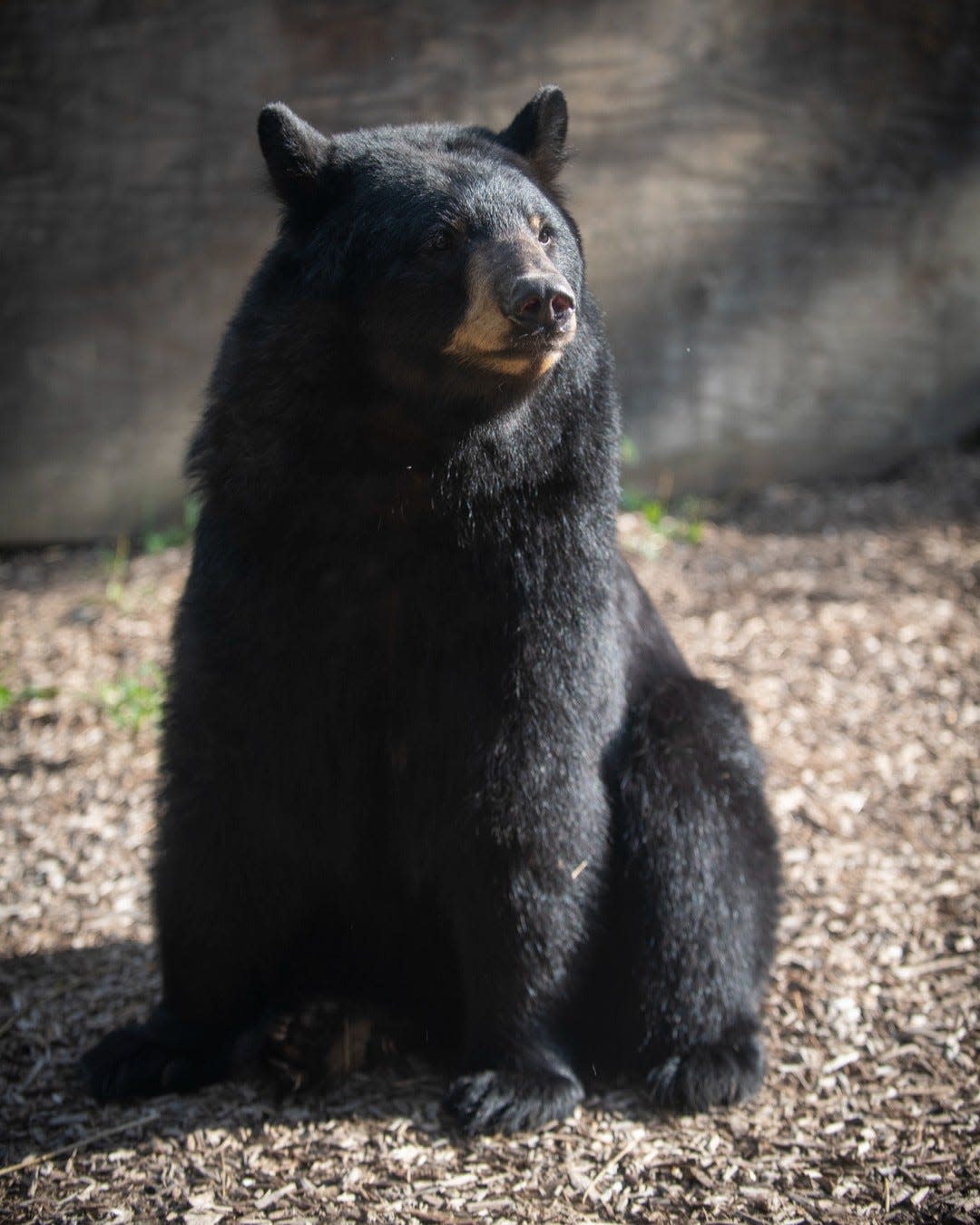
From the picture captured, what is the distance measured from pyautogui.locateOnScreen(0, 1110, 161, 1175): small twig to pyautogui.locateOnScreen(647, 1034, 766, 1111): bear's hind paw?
4.12 feet

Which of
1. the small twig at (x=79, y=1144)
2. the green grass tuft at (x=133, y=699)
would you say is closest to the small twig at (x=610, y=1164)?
the small twig at (x=79, y=1144)

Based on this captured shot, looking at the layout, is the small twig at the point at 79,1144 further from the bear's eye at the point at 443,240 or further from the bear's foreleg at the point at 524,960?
the bear's eye at the point at 443,240

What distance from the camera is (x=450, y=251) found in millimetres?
2840

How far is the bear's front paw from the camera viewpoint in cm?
298

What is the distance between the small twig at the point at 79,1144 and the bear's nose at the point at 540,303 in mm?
2073

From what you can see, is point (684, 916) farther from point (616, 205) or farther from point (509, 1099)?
point (616, 205)

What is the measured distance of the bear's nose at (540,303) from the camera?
2598mm

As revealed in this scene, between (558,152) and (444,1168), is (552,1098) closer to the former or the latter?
(444,1168)

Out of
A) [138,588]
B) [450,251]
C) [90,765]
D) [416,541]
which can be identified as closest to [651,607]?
[416,541]

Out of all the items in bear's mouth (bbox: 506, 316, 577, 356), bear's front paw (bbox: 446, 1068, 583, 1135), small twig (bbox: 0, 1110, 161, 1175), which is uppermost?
bear's mouth (bbox: 506, 316, 577, 356)

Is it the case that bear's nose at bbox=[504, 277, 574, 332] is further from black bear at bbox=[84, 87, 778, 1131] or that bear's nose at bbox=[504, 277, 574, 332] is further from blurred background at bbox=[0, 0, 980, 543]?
blurred background at bbox=[0, 0, 980, 543]

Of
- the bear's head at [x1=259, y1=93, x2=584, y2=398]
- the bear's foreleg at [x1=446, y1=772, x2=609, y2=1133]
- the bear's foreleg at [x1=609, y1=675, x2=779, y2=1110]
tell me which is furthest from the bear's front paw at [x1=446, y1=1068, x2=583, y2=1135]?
the bear's head at [x1=259, y1=93, x2=584, y2=398]

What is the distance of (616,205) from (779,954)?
14.2 ft

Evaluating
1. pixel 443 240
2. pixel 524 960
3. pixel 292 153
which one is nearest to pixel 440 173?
pixel 443 240
